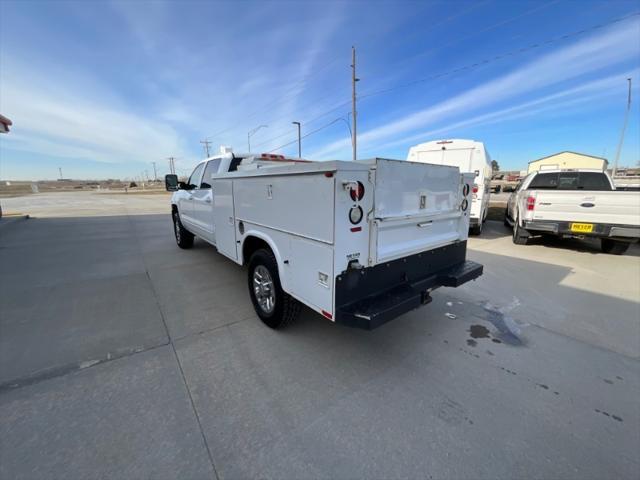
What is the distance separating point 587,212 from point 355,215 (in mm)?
6162

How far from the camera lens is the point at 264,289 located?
3.19 metres

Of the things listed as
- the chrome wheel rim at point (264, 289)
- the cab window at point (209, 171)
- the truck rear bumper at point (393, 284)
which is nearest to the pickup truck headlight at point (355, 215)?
the truck rear bumper at point (393, 284)

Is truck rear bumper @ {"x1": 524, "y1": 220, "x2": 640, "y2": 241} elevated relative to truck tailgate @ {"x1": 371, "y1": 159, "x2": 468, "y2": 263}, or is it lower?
lower

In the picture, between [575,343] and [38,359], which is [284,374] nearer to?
[38,359]

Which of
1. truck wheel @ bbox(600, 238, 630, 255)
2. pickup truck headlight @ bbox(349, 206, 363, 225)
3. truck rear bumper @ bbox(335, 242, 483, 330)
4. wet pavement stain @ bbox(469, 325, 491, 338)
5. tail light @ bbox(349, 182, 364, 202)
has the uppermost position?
tail light @ bbox(349, 182, 364, 202)

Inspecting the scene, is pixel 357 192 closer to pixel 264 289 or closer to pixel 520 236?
pixel 264 289

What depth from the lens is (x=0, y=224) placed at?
373 inches

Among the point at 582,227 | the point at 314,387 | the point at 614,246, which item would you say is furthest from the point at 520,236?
the point at 314,387

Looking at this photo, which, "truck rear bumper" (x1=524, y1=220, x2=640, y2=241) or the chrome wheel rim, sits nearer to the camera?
the chrome wheel rim

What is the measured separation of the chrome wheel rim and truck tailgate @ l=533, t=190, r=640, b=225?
20.3 feet

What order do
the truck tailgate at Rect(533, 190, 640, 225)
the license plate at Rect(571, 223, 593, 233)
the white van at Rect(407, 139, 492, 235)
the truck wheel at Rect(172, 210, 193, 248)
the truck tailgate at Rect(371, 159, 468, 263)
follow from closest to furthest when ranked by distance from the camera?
the truck tailgate at Rect(371, 159, 468, 263)
the truck tailgate at Rect(533, 190, 640, 225)
the license plate at Rect(571, 223, 593, 233)
the truck wheel at Rect(172, 210, 193, 248)
the white van at Rect(407, 139, 492, 235)

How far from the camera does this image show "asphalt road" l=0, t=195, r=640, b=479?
167 centimetres

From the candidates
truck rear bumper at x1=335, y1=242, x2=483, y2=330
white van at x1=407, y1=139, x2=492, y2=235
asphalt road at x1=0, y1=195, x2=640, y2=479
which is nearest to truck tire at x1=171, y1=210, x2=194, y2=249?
asphalt road at x1=0, y1=195, x2=640, y2=479

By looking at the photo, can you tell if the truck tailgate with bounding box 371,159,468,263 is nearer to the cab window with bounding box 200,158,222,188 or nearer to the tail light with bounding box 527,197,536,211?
the cab window with bounding box 200,158,222,188
